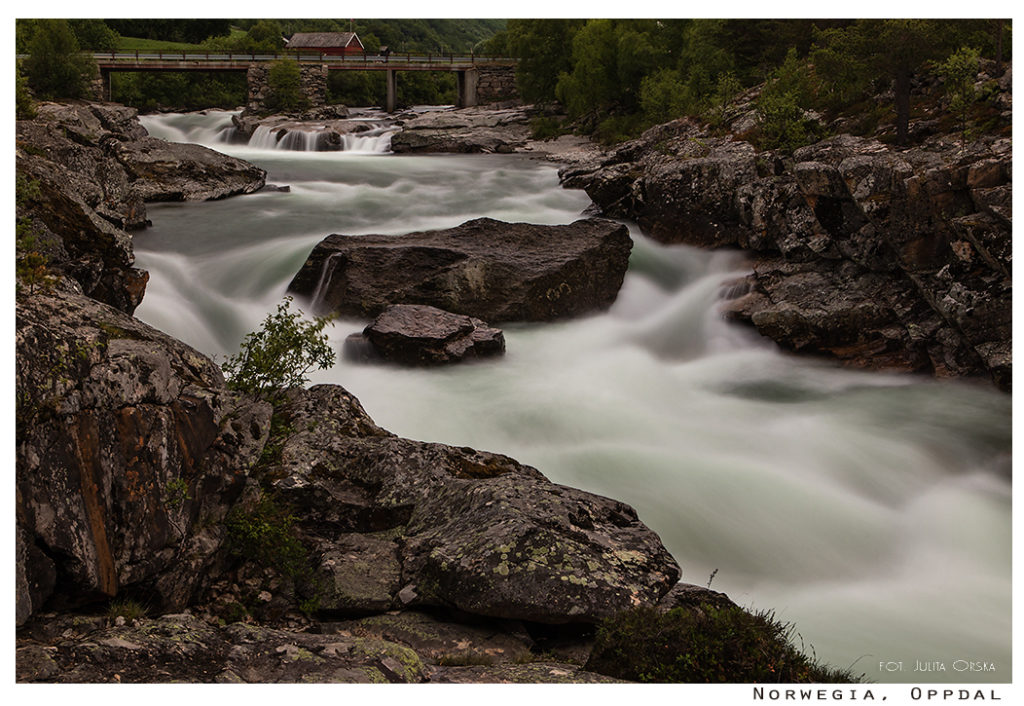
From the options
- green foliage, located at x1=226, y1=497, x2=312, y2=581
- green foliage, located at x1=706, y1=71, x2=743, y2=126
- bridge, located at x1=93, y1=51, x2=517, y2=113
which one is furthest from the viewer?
green foliage, located at x1=706, y1=71, x2=743, y2=126

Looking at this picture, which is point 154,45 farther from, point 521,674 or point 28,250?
point 521,674

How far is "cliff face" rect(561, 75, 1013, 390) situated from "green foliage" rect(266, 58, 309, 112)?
5.75 meters

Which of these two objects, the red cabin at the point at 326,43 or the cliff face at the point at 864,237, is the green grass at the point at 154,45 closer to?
the red cabin at the point at 326,43

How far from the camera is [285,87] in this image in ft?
46.8

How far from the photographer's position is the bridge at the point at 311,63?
420 inches

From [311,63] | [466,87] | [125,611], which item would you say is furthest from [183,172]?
[125,611]

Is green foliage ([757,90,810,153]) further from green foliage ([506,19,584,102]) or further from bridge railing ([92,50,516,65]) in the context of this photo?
bridge railing ([92,50,516,65])

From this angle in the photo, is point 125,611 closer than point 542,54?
Yes

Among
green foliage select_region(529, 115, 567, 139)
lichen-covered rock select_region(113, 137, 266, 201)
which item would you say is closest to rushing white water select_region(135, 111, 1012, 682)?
lichen-covered rock select_region(113, 137, 266, 201)

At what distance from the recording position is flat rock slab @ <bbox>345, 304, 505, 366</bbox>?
9602mm

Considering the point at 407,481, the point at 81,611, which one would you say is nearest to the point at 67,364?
the point at 81,611

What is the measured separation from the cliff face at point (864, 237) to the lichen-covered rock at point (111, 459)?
7782 mm

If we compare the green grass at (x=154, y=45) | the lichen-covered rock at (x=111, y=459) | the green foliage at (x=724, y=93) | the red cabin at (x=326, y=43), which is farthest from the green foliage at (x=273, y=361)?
the green foliage at (x=724, y=93)

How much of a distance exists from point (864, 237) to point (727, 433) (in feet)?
12.6
